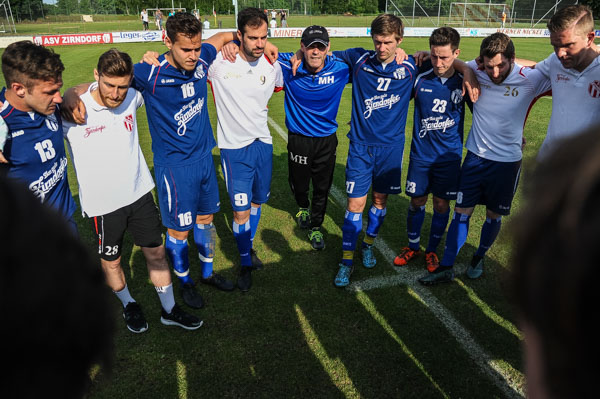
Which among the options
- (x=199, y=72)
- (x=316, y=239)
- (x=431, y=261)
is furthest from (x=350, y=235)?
(x=199, y=72)

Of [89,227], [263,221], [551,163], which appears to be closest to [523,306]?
[551,163]

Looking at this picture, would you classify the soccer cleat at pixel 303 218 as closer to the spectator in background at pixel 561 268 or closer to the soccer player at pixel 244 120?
the soccer player at pixel 244 120

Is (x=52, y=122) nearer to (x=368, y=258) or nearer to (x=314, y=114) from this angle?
(x=314, y=114)

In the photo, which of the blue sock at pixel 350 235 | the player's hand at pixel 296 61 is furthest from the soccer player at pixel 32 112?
the blue sock at pixel 350 235

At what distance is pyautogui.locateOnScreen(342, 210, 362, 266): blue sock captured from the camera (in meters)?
4.63

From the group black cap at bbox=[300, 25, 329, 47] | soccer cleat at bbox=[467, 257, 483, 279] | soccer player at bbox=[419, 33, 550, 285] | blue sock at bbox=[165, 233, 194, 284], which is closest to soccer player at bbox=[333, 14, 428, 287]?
black cap at bbox=[300, 25, 329, 47]

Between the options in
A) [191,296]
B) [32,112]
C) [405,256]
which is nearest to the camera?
[32,112]

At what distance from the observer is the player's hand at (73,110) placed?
3.29 m

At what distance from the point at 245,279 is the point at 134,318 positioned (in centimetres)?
120

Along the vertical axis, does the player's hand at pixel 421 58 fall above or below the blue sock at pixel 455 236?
above

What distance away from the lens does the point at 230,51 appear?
14.4ft

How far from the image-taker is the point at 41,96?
9.77 feet

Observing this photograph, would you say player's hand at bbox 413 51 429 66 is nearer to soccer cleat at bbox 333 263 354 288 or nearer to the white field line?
the white field line

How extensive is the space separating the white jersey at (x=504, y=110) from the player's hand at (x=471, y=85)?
9cm
